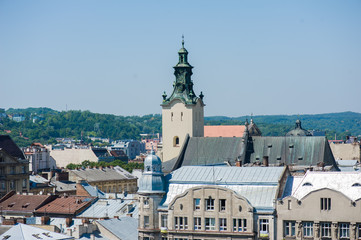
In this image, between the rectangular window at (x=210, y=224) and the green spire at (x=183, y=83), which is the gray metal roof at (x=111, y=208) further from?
the green spire at (x=183, y=83)

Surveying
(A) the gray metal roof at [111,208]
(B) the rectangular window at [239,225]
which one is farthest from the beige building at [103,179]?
(B) the rectangular window at [239,225]

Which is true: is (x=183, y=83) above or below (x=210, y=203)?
above

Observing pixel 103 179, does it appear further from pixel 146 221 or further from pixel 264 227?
pixel 264 227

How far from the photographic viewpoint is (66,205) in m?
113

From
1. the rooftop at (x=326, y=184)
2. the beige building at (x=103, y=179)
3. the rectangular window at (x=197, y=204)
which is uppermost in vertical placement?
the rooftop at (x=326, y=184)

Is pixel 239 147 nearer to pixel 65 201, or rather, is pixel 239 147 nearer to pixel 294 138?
pixel 294 138

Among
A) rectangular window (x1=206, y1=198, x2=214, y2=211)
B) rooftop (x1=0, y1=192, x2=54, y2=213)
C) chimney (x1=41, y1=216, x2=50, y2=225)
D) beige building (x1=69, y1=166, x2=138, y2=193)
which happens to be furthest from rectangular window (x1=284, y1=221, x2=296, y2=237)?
beige building (x1=69, y1=166, x2=138, y2=193)

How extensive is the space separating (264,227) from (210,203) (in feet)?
20.8

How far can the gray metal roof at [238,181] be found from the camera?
8831 centimetres

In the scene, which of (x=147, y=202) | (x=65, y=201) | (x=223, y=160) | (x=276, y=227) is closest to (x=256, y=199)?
(x=276, y=227)

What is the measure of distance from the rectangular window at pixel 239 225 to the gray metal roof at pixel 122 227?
1224cm

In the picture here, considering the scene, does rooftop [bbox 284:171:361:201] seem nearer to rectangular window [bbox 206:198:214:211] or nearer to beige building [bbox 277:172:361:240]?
beige building [bbox 277:172:361:240]

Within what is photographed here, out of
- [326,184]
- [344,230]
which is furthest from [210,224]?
[344,230]

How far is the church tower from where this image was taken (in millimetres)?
149125
